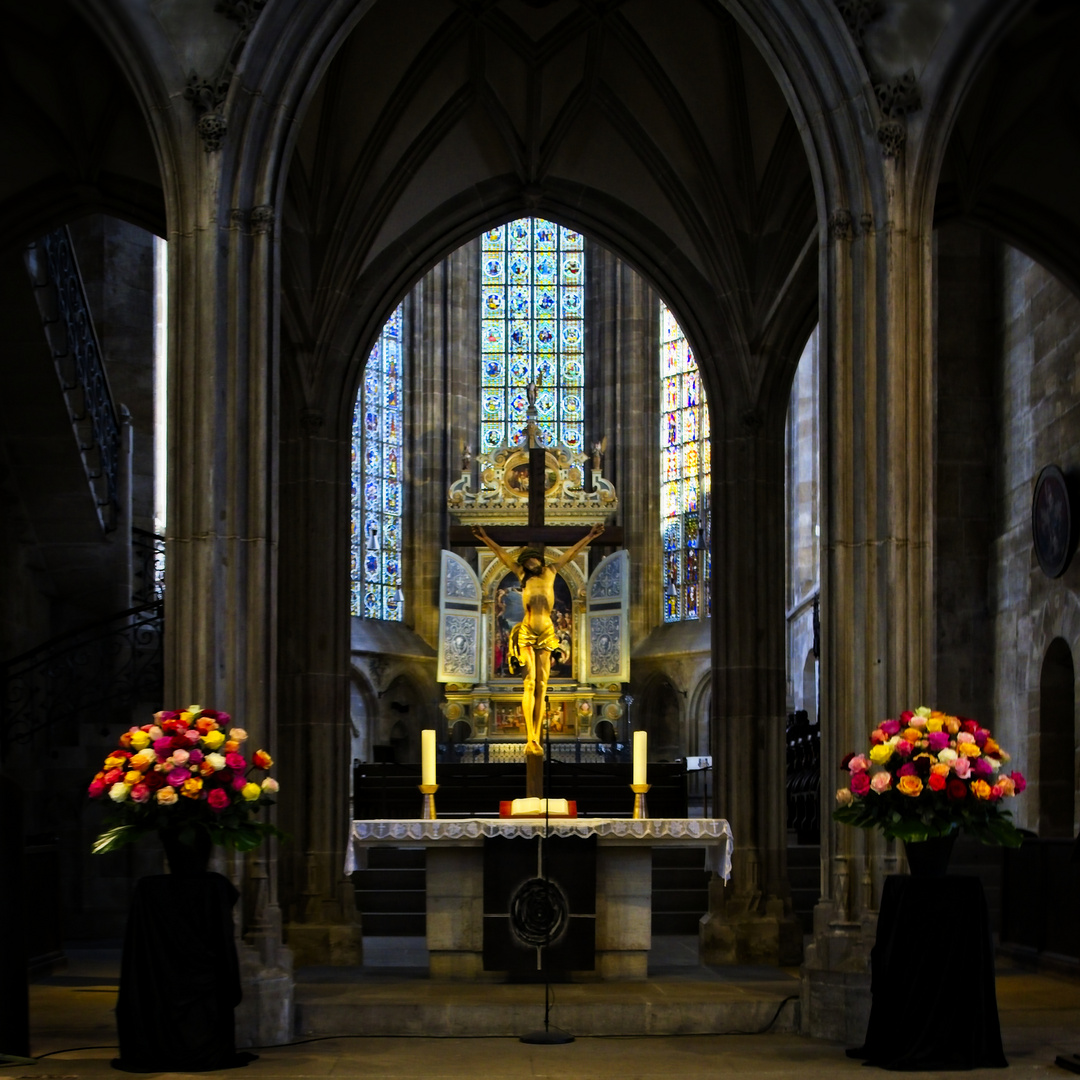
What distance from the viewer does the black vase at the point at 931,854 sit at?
753 cm

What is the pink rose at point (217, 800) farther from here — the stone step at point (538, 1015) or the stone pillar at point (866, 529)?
the stone pillar at point (866, 529)

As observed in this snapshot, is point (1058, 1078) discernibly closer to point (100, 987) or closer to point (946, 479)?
point (100, 987)

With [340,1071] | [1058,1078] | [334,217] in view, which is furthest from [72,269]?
[1058,1078]

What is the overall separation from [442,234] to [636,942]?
6009 mm

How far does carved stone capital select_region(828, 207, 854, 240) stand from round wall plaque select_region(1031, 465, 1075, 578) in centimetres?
482

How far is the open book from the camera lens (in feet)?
32.0

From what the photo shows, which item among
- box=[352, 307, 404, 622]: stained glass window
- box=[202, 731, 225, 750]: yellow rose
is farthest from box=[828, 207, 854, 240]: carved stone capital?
box=[352, 307, 404, 622]: stained glass window

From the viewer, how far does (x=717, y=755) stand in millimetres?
12719

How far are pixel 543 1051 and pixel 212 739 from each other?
2229 millimetres

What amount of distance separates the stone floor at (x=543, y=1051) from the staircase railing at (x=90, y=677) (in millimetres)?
3711

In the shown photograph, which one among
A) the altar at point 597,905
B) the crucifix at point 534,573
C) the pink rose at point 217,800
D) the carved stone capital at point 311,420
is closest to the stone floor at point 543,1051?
the altar at point 597,905

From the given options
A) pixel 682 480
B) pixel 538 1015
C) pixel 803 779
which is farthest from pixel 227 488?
pixel 682 480

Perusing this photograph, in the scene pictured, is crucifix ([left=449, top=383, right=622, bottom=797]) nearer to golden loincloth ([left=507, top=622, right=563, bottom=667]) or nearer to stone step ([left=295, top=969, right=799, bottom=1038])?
golden loincloth ([left=507, top=622, right=563, bottom=667])

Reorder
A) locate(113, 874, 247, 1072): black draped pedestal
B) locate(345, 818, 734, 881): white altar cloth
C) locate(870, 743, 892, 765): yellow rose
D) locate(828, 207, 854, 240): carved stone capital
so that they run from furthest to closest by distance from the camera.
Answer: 1. locate(345, 818, 734, 881): white altar cloth
2. locate(828, 207, 854, 240): carved stone capital
3. locate(870, 743, 892, 765): yellow rose
4. locate(113, 874, 247, 1072): black draped pedestal
